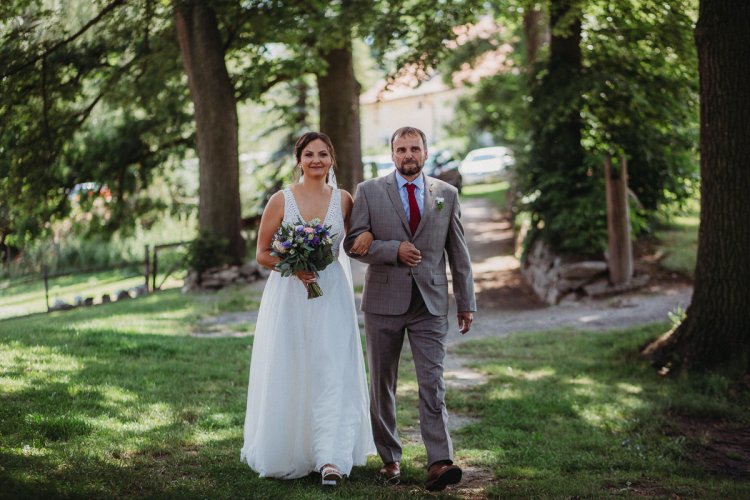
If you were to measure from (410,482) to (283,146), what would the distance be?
74.9 feet

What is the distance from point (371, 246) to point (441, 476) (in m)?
1.50

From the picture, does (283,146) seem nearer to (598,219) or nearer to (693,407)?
(598,219)

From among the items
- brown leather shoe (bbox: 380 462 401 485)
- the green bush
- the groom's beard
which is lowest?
brown leather shoe (bbox: 380 462 401 485)

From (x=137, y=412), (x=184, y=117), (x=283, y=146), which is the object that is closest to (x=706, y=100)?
(x=137, y=412)

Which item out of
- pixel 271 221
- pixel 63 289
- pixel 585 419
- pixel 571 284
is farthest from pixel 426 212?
pixel 63 289

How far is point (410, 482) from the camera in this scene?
580 centimetres

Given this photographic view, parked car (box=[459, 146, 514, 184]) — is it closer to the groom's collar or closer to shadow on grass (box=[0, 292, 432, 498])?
shadow on grass (box=[0, 292, 432, 498])

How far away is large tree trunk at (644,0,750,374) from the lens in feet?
28.8

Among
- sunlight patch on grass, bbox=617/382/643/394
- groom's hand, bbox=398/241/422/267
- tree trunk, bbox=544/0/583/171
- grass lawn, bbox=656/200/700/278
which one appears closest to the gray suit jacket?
groom's hand, bbox=398/241/422/267

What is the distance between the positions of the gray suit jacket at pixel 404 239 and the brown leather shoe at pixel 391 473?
1040mm

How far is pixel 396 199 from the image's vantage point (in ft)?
18.6

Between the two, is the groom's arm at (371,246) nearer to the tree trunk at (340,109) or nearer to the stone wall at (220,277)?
the stone wall at (220,277)

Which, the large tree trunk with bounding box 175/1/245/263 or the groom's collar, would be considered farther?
the large tree trunk with bounding box 175/1/245/263

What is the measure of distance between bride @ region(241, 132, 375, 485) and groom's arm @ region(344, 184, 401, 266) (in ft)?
0.24
